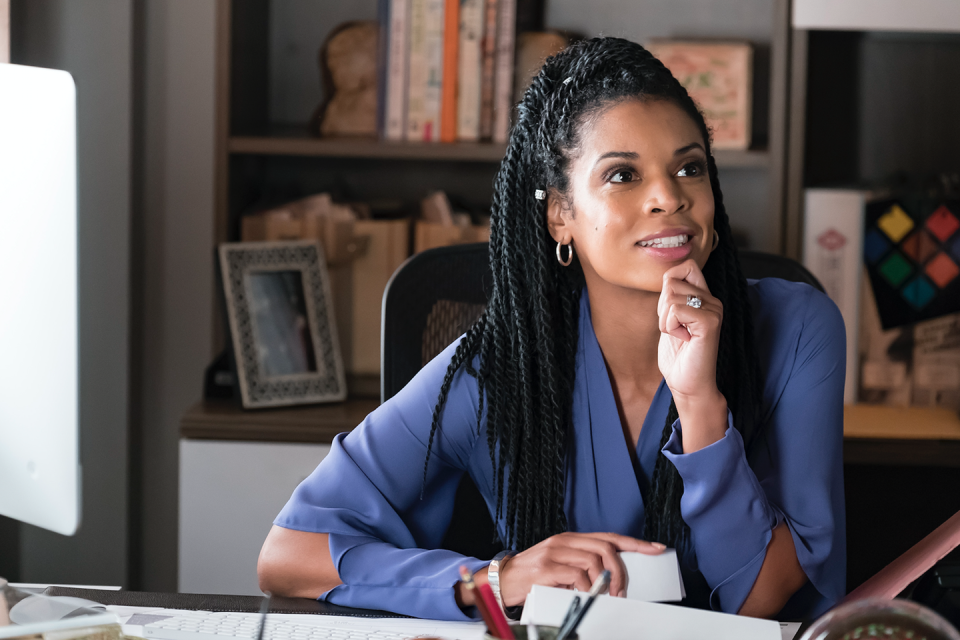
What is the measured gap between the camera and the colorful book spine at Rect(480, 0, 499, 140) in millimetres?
1886

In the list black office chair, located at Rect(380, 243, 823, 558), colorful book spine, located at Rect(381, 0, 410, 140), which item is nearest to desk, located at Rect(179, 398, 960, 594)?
black office chair, located at Rect(380, 243, 823, 558)

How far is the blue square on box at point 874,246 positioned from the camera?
1.83 m

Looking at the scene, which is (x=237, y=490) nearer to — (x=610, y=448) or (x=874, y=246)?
(x=610, y=448)

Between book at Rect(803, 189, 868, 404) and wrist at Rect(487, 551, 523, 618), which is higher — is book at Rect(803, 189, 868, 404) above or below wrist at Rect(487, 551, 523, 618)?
above

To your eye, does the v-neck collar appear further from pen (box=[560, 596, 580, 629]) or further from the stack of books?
the stack of books

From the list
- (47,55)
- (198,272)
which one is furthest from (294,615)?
(47,55)

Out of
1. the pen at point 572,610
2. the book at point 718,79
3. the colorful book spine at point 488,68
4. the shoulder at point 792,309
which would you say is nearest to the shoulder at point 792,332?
the shoulder at point 792,309

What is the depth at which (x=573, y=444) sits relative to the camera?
1.12 m

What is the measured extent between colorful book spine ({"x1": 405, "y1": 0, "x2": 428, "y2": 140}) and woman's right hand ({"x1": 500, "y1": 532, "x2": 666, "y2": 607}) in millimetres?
1206

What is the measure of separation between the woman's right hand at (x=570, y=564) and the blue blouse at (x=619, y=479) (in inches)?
1.8

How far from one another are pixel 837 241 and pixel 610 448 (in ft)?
3.14

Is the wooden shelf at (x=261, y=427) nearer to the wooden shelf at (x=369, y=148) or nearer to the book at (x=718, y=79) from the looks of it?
the wooden shelf at (x=369, y=148)

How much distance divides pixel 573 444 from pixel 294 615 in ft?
1.33

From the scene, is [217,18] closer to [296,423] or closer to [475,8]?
[475,8]
